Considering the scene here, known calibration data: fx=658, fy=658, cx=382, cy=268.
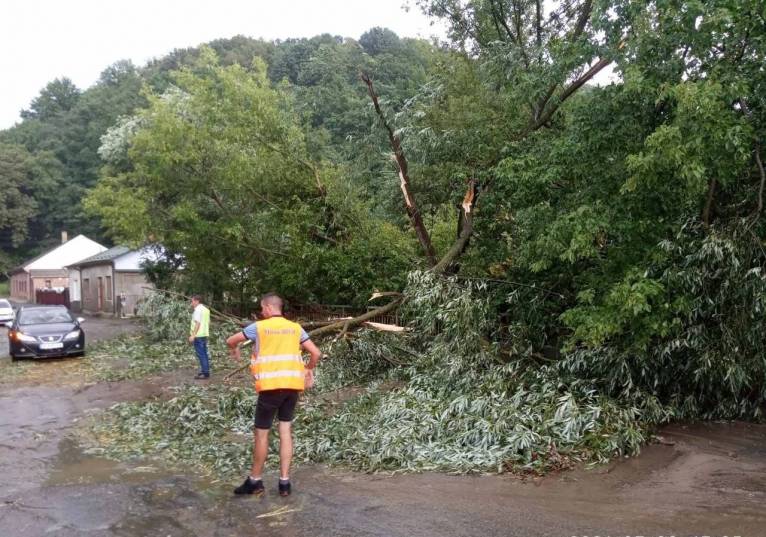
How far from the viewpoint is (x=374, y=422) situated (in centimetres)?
757

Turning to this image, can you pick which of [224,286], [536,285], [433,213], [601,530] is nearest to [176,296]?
[224,286]

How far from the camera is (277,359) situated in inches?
213

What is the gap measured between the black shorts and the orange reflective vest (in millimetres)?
59

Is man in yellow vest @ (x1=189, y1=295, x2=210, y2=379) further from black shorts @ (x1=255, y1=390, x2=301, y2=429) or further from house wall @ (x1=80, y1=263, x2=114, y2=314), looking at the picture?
house wall @ (x1=80, y1=263, x2=114, y2=314)

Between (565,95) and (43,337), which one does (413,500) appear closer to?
(565,95)

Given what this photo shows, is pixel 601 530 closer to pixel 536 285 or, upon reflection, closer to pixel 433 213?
pixel 536 285

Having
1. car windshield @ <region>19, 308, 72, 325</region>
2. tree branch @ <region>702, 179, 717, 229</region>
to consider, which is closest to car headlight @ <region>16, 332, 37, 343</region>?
car windshield @ <region>19, 308, 72, 325</region>

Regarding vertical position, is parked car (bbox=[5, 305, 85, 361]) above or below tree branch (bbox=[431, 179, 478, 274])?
below

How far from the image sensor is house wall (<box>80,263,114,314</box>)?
3500cm

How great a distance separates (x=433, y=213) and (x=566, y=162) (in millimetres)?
4980

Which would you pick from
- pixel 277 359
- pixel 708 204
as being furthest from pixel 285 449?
pixel 708 204

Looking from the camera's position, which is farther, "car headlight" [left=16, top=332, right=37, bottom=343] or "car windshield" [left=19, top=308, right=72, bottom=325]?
"car windshield" [left=19, top=308, right=72, bottom=325]

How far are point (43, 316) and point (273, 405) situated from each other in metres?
13.4

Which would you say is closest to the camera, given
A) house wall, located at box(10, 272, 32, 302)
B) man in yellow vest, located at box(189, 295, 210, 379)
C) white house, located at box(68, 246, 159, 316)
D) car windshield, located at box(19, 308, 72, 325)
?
man in yellow vest, located at box(189, 295, 210, 379)
